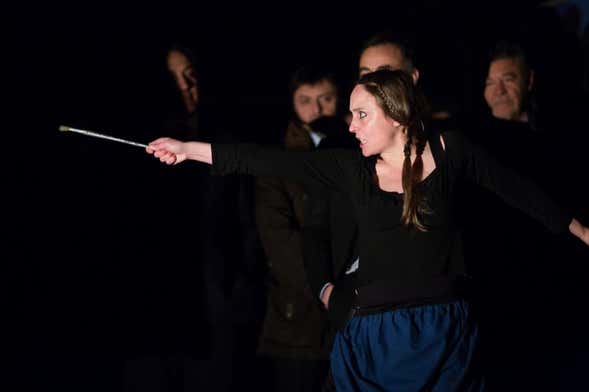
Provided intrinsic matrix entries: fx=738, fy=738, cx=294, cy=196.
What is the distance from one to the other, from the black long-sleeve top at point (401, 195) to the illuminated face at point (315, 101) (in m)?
0.90

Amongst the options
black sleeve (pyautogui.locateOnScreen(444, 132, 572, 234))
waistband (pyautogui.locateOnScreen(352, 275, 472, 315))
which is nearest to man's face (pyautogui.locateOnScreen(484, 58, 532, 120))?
black sleeve (pyautogui.locateOnScreen(444, 132, 572, 234))

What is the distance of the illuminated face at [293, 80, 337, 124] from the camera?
327 centimetres

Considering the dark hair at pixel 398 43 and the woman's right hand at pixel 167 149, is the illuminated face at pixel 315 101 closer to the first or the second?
Result: the dark hair at pixel 398 43

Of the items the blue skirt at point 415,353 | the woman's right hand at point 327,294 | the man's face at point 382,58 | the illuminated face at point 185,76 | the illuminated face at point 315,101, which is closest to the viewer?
the blue skirt at point 415,353

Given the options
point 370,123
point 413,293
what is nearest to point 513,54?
point 370,123

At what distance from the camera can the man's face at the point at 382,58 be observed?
2943 millimetres

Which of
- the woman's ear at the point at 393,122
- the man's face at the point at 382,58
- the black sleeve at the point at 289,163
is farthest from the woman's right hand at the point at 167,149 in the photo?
the man's face at the point at 382,58

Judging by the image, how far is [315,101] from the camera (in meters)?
3.27

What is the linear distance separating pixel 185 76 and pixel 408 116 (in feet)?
4.87

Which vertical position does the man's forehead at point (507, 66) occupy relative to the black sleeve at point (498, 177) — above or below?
above

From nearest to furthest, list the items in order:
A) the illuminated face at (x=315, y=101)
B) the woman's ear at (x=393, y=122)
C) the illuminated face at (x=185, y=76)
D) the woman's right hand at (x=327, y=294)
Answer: the woman's ear at (x=393, y=122) < the woman's right hand at (x=327, y=294) < the illuminated face at (x=315, y=101) < the illuminated face at (x=185, y=76)

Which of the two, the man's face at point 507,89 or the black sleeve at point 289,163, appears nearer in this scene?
the black sleeve at point 289,163

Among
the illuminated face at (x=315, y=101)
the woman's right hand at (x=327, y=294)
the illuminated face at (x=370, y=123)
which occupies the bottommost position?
the woman's right hand at (x=327, y=294)

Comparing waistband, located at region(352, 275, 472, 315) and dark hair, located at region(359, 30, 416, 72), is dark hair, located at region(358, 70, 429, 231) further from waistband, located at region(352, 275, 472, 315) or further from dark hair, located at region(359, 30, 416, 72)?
dark hair, located at region(359, 30, 416, 72)
